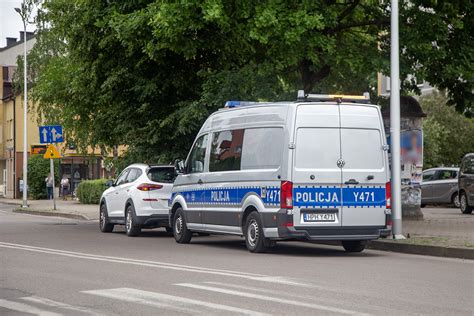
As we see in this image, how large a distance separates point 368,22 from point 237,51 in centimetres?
331

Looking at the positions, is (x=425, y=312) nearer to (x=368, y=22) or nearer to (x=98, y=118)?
(x=368, y=22)

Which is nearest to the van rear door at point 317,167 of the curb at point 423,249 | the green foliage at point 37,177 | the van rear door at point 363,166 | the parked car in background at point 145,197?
the van rear door at point 363,166

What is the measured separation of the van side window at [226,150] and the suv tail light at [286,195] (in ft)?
5.76

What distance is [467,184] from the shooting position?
3183cm

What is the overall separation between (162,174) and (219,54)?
4614 mm

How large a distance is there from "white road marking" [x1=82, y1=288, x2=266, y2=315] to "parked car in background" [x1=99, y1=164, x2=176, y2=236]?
37.2ft

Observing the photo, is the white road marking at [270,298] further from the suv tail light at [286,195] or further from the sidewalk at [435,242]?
the sidewalk at [435,242]

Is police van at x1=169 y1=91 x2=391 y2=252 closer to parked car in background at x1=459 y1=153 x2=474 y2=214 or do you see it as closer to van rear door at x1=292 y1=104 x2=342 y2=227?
van rear door at x1=292 y1=104 x2=342 y2=227

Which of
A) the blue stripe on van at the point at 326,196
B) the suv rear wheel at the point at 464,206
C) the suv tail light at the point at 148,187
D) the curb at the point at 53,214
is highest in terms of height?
the suv tail light at the point at 148,187

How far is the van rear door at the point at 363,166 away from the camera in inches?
642

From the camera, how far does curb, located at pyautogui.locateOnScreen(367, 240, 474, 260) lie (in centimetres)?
1559

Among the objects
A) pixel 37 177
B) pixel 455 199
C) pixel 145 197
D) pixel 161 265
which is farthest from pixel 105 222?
pixel 37 177

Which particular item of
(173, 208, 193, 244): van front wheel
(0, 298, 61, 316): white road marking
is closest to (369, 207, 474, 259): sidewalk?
(173, 208, 193, 244): van front wheel

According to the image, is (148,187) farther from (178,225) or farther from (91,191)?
(91,191)
